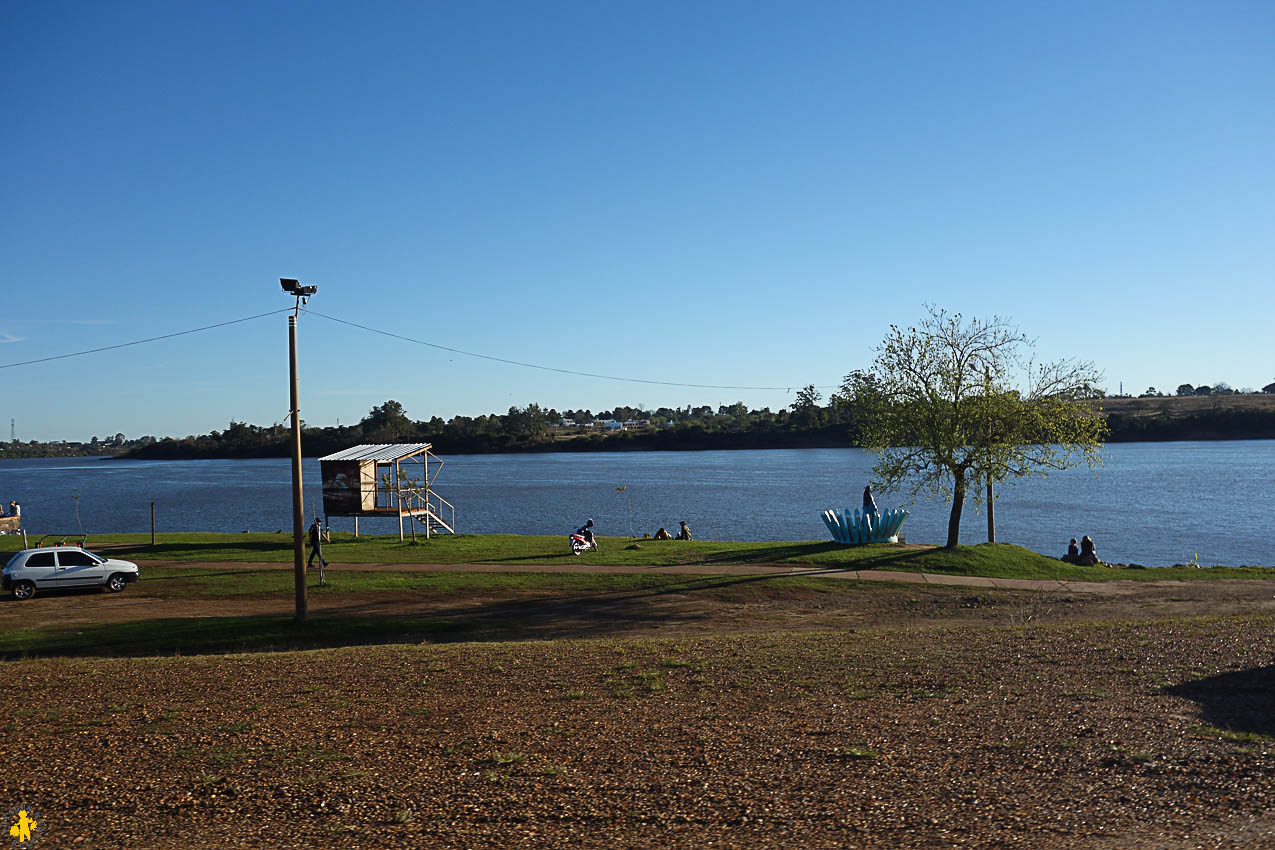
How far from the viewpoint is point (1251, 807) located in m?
7.40

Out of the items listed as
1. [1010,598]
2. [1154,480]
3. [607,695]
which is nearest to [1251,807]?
[607,695]

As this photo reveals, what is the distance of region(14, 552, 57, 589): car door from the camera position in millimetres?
24453

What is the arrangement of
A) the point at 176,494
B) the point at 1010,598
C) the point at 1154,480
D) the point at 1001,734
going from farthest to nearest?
the point at 176,494
the point at 1154,480
the point at 1010,598
the point at 1001,734

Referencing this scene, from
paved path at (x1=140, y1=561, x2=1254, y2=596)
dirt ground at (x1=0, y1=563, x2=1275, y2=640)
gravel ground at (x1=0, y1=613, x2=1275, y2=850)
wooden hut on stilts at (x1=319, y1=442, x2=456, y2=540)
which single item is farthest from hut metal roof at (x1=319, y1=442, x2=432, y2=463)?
gravel ground at (x1=0, y1=613, x2=1275, y2=850)

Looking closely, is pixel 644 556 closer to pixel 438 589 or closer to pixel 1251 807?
pixel 438 589

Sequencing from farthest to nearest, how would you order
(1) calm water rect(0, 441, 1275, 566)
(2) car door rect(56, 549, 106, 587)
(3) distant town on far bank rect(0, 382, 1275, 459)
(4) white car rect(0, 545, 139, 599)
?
(3) distant town on far bank rect(0, 382, 1275, 459) → (1) calm water rect(0, 441, 1275, 566) → (2) car door rect(56, 549, 106, 587) → (4) white car rect(0, 545, 139, 599)

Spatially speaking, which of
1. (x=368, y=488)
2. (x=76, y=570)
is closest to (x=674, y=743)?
(x=76, y=570)

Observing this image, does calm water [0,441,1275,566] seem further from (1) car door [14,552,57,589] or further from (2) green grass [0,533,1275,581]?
(1) car door [14,552,57,589]

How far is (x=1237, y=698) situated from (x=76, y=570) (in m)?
26.6

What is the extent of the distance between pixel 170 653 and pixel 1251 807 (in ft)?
56.5

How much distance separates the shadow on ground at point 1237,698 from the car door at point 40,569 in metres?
26.3

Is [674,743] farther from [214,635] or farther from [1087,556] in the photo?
[1087,556]

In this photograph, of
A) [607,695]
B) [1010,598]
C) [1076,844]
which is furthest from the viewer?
[1010,598]

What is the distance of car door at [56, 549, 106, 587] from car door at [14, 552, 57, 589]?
6.4 inches
